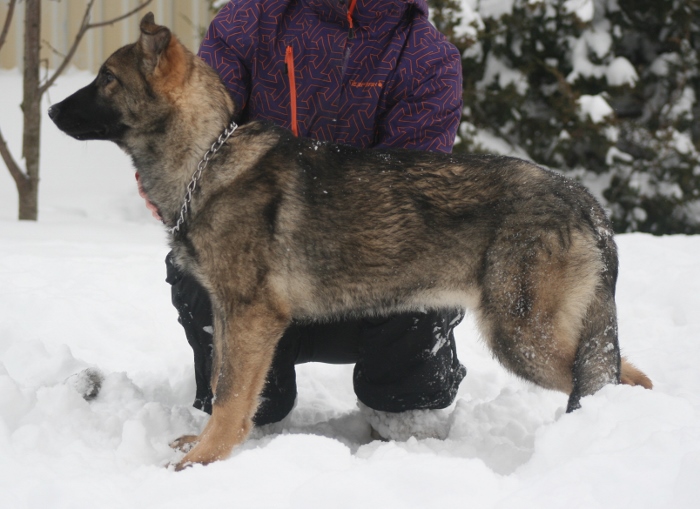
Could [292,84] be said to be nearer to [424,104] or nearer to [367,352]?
[424,104]

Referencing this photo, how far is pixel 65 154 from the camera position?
28.5 ft

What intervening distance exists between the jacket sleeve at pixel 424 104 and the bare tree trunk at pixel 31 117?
4210mm

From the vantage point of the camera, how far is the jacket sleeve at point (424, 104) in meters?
3.25

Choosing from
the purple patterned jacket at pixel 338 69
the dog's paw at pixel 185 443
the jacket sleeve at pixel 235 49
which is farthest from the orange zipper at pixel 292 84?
the dog's paw at pixel 185 443

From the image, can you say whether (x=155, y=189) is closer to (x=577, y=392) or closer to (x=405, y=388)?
(x=405, y=388)

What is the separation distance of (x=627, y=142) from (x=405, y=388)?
6.08 m

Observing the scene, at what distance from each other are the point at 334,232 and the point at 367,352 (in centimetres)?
67

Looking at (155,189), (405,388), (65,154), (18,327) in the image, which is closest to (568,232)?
(405,388)

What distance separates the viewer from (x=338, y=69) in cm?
321

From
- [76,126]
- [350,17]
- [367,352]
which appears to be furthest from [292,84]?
[367,352]

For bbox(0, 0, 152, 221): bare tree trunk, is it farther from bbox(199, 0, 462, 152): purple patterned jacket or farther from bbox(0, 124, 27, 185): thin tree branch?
bbox(199, 0, 462, 152): purple patterned jacket

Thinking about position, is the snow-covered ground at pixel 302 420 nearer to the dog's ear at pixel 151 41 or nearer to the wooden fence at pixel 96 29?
the dog's ear at pixel 151 41

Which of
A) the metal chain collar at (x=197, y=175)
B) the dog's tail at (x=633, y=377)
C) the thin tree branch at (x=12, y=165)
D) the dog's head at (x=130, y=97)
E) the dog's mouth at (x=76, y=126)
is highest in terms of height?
the dog's head at (x=130, y=97)

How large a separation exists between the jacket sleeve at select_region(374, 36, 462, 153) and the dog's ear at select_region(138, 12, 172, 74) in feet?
3.47
